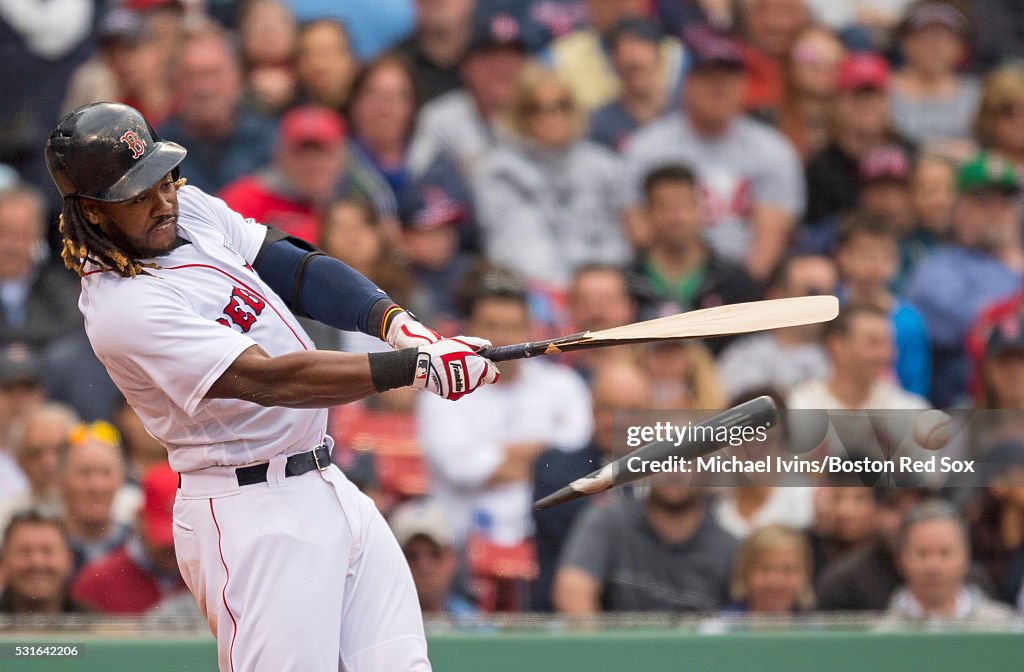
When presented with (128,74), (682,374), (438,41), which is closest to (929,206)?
(682,374)

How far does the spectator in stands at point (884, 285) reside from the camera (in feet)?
18.8

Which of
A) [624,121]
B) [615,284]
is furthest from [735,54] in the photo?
[615,284]

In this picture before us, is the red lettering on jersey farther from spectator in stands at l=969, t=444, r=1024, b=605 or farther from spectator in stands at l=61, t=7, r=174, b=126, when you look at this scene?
spectator in stands at l=61, t=7, r=174, b=126

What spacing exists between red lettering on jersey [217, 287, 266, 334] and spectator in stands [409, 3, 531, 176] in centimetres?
331

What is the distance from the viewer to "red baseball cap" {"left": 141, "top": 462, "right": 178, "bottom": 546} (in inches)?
173

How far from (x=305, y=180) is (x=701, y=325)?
10.0ft

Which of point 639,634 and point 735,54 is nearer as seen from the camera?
point 639,634

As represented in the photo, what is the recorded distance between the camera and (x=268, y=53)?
6496 mm

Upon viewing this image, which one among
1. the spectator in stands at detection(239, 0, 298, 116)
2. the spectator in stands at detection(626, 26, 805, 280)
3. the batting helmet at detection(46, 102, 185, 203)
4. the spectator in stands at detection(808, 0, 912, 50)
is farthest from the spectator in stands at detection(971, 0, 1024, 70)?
the batting helmet at detection(46, 102, 185, 203)

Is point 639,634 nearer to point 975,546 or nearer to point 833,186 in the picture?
point 975,546

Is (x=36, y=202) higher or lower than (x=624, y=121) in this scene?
lower

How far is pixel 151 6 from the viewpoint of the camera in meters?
6.59

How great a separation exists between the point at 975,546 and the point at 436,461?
1809mm

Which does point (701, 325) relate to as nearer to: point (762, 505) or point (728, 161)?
point (762, 505)
